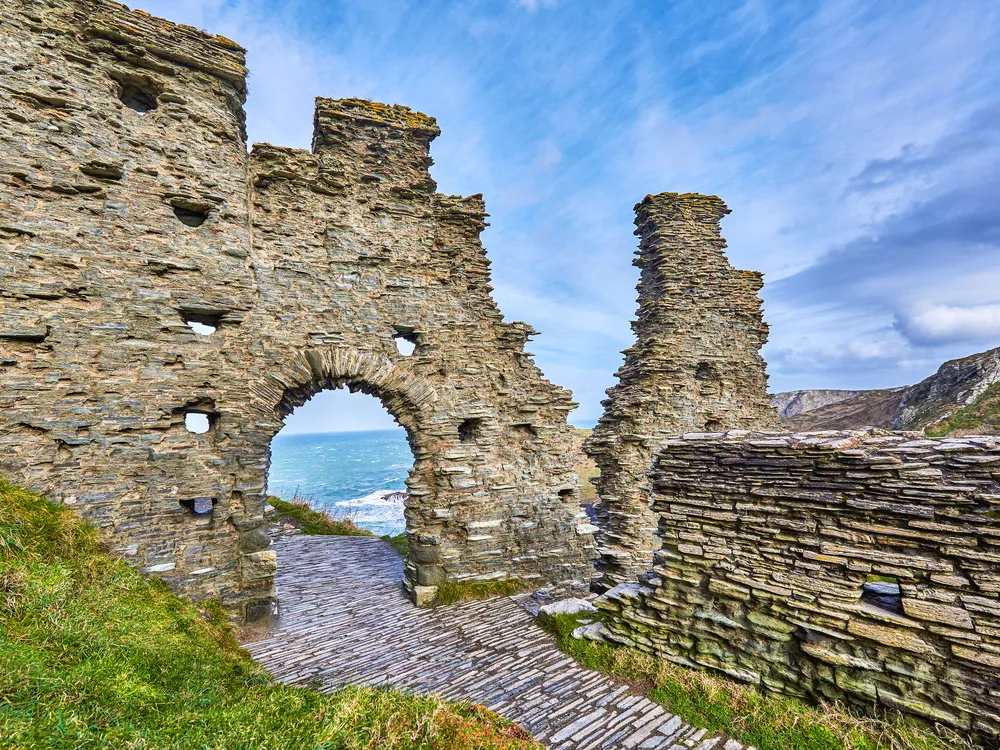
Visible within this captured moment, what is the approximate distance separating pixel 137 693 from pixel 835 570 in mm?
7102

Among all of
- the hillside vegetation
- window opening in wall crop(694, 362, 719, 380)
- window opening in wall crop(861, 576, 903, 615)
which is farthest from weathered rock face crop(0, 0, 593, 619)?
the hillside vegetation

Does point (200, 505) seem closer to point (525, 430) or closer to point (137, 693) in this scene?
point (137, 693)

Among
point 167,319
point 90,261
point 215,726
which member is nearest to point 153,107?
point 90,261

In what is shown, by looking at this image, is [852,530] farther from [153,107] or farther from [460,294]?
[153,107]

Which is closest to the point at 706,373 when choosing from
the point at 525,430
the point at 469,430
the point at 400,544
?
the point at 525,430

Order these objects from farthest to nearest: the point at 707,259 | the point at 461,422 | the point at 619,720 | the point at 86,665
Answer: the point at 707,259 < the point at 461,422 < the point at 619,720 < the point at 86,665

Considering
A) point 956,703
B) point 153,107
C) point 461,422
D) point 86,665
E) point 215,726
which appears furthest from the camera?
point 461,422

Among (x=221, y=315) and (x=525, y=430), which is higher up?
(x=221, y=315)

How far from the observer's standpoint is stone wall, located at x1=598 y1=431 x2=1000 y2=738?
13.6 ft

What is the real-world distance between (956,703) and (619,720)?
3.29 meters

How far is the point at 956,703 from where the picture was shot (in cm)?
407

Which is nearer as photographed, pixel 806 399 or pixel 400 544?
pixel 400 544

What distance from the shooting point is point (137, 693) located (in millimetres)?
3404

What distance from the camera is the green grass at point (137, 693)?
283 cm
